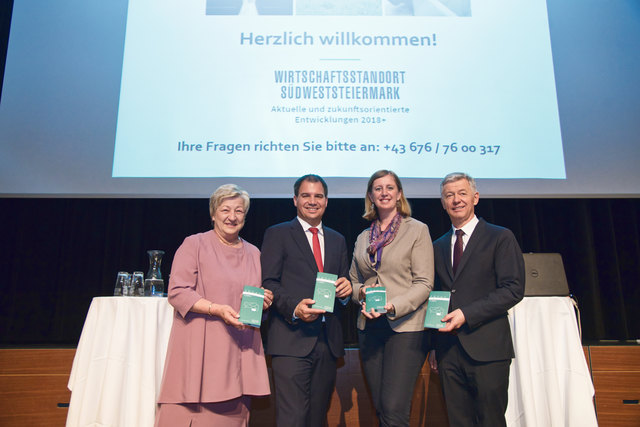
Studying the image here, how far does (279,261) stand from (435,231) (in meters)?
2.53

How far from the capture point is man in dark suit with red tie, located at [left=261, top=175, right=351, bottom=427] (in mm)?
1870

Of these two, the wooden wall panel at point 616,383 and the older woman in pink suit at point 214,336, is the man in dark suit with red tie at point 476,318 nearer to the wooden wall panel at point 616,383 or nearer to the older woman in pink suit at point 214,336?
the older woman in pink suit at point 214,336

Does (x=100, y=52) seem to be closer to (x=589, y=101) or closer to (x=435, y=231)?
(x=435, y=231)

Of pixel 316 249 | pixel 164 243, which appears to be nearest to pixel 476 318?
pixel 316 249

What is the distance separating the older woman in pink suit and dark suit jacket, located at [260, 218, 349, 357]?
0.25ft

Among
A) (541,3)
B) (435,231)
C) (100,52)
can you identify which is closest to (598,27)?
(541,3)

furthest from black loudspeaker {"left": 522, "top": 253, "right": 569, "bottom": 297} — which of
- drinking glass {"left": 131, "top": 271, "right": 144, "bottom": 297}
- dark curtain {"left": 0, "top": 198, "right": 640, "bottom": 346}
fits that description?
drinking glass {"left": 131, "top": 271, "right": 144, "bottom": 297}

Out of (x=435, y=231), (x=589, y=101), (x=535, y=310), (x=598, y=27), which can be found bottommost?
(x=535, y=310)

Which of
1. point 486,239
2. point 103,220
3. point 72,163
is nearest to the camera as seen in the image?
point 486,239

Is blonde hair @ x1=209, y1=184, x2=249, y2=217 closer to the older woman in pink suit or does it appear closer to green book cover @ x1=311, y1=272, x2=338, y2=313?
the older woman in pink suit

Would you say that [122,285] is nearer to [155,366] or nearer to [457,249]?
[155,366]

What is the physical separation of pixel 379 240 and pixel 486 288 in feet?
1.85

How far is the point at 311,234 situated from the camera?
2.14 metres

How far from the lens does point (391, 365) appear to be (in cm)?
187
